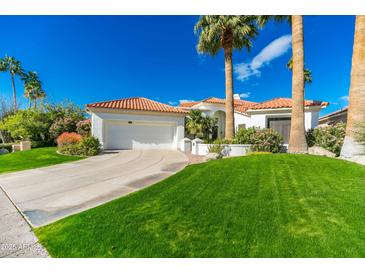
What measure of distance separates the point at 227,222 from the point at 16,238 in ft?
12.4

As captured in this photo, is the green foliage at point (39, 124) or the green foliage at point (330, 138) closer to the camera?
the green foliage at point (330, 138)

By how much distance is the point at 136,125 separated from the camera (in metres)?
15.4

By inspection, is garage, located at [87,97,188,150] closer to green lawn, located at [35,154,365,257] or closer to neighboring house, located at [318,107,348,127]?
green lawn, located at [35,154,365,257]

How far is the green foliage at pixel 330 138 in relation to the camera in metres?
9.59

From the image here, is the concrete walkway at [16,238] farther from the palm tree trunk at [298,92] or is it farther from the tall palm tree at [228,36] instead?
the tall palm tree at [228,36]

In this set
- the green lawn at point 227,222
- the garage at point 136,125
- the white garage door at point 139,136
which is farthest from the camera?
the white garage door at point 139,136

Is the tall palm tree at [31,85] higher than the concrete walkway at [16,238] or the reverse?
higher

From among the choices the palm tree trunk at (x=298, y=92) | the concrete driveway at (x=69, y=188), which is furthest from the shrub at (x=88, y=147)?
the palm tree trunk at (x=298, y=92)

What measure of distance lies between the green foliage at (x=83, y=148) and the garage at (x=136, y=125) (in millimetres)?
1061

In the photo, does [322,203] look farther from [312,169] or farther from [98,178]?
[98,178]

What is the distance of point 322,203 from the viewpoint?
3.82m
